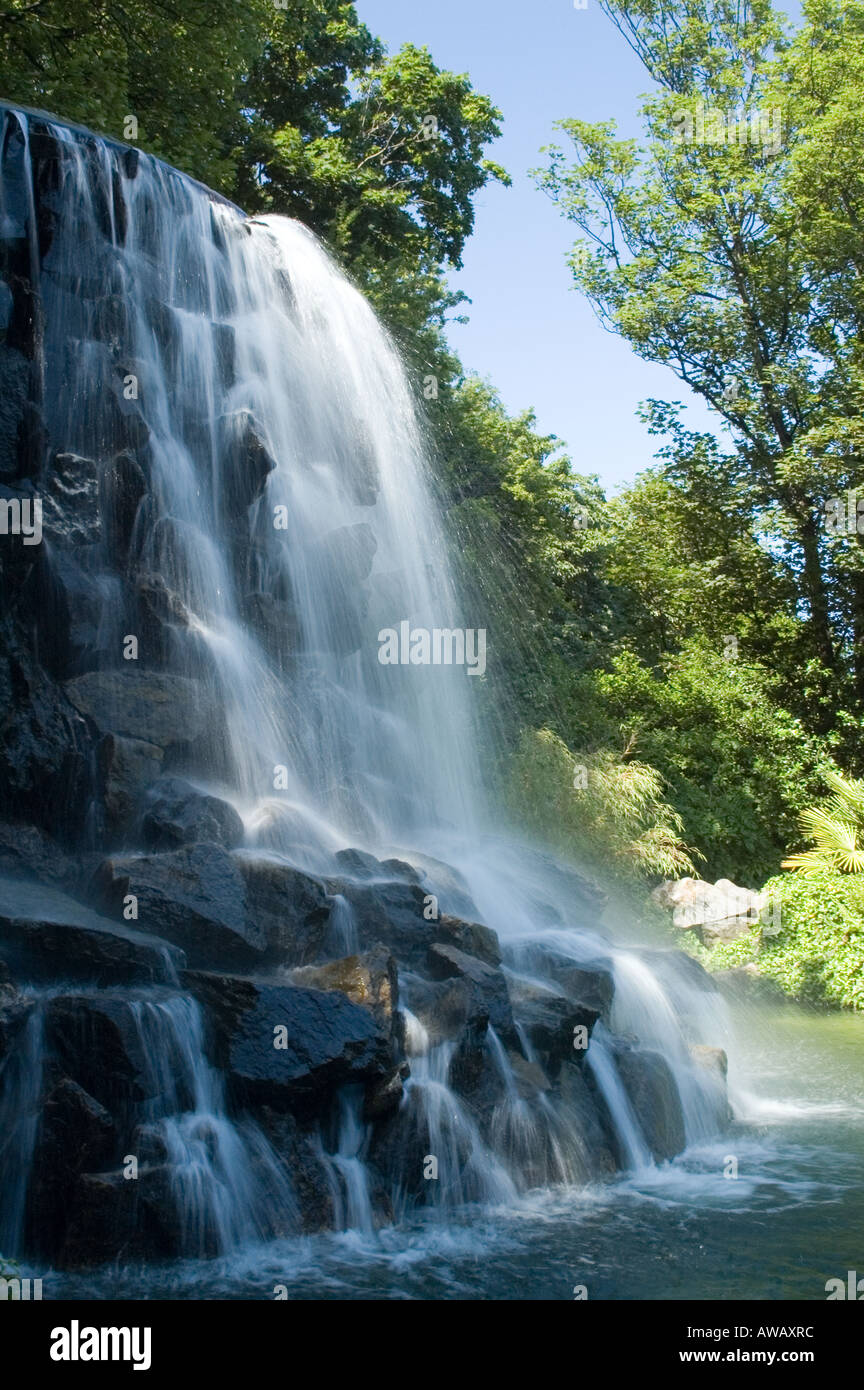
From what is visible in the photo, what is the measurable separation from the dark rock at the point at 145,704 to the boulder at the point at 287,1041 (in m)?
3.28

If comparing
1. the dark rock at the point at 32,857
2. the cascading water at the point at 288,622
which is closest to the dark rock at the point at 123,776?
the dark rock at the point at 32,857

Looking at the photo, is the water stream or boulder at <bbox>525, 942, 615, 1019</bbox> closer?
the water stream

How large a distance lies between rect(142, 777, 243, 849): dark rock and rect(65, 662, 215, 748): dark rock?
0.79 metres

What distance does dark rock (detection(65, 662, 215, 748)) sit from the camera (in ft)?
37.3

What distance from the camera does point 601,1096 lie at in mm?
10352

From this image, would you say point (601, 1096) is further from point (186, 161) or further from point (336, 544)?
point (186, 161)

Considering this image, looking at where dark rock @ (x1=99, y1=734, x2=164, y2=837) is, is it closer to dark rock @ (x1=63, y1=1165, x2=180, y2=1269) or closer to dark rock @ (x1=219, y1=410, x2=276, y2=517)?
dark rock @ (x1=63, y1=1165, x2=180, y2=1269)

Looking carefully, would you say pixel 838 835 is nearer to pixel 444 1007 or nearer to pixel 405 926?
pixel 405 926

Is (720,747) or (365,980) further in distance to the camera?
(720,747)


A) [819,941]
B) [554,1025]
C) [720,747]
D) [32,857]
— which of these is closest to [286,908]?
[32,857]
